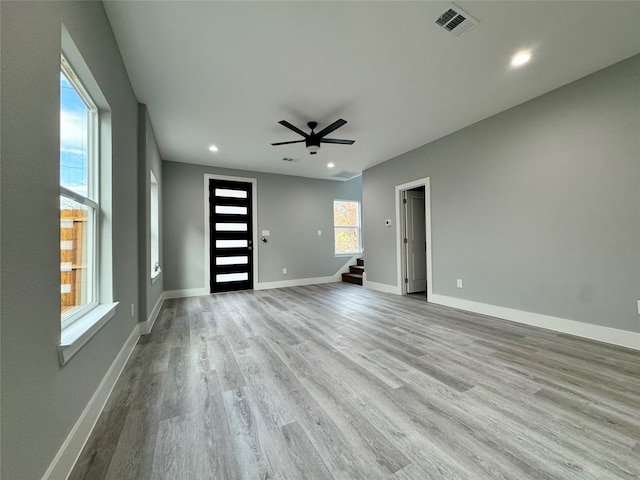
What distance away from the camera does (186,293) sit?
17.4ft

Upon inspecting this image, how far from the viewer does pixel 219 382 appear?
1975 mm

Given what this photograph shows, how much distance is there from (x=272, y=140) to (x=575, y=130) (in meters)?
3.86

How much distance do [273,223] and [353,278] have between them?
246 centimetres

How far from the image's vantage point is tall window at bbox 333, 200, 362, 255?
7125mm

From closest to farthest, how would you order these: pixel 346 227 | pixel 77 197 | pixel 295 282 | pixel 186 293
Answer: pixel 77 197
pixel 186 293
pixel 295 282
pixel 346 227

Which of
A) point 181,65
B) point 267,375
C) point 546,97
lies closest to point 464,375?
point 267,375

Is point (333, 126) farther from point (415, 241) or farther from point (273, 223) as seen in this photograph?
point (273, 223)

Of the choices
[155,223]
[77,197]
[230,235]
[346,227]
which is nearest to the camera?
[77,197]

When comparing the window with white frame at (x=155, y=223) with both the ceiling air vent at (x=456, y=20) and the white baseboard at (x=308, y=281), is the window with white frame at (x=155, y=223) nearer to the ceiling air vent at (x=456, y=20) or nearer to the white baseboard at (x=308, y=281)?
the white baseboard at (x=308, y=281)

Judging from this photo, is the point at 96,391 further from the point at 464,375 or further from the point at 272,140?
the point at 272,140

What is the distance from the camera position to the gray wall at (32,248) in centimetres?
84

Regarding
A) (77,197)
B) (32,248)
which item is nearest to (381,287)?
(77,197)

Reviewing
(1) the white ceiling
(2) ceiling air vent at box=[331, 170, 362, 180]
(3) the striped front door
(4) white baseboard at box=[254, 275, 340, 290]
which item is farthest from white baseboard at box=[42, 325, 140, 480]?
(2) ceiling air vent at box=[331, 170, 362, 180]

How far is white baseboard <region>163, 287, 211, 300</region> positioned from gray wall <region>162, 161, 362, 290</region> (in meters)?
0.08
